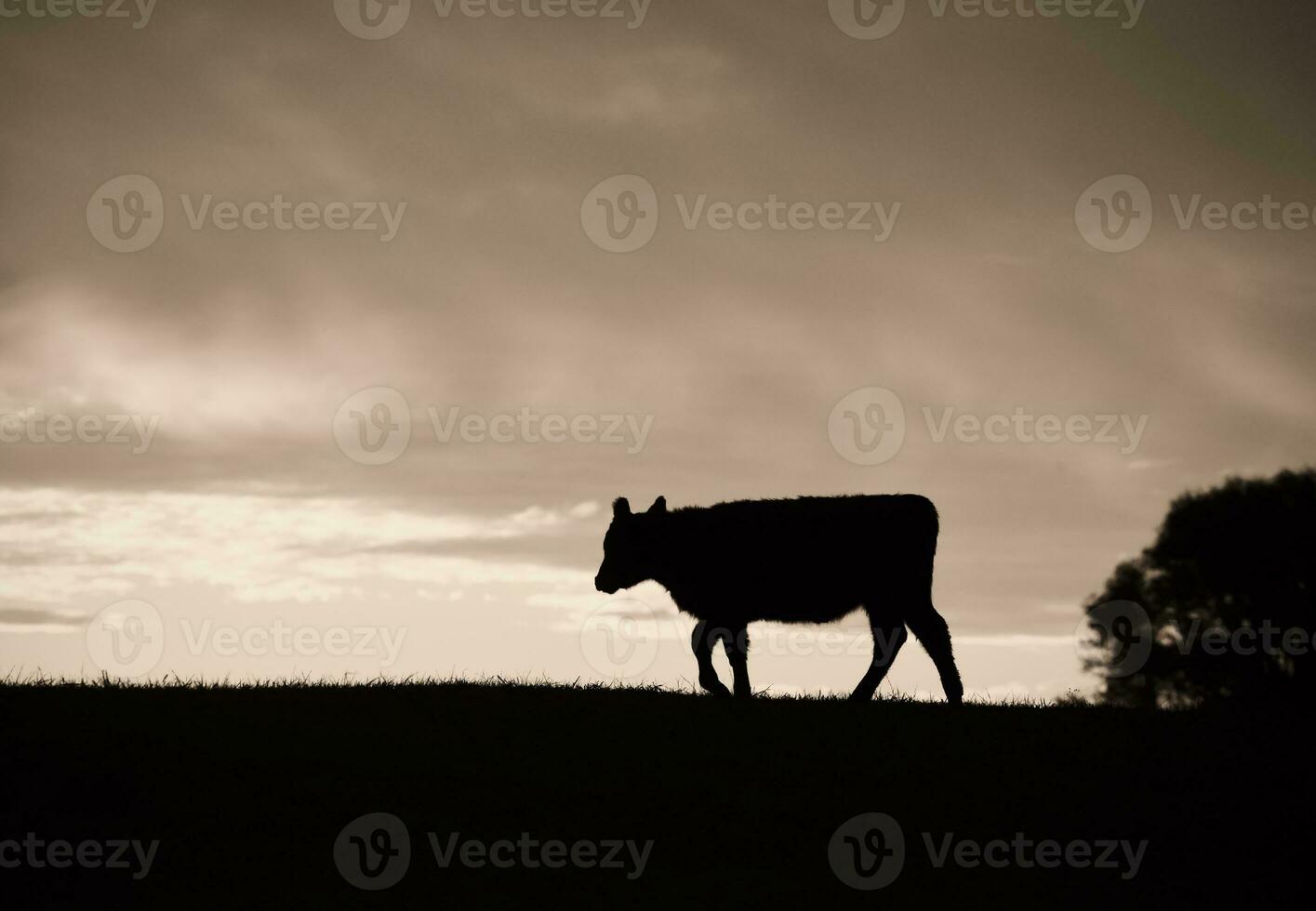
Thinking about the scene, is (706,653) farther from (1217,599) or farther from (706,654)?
(1217,599)

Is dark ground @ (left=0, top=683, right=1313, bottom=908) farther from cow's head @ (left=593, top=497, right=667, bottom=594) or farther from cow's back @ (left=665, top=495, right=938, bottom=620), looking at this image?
cow's head @ (left=593, top=497, right=667, bottom=594)

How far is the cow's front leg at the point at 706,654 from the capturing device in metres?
17.0

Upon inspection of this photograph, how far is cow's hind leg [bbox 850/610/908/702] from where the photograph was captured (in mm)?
17234

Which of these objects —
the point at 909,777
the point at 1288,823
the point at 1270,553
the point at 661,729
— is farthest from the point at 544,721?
the point at 1270,553

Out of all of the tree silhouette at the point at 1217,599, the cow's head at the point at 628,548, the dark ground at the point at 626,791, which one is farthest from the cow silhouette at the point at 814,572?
the tree silhouette at the point at 1217,599

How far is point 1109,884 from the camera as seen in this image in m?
10.4

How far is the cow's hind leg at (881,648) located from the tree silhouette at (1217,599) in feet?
77.7

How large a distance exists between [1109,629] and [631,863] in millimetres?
37422

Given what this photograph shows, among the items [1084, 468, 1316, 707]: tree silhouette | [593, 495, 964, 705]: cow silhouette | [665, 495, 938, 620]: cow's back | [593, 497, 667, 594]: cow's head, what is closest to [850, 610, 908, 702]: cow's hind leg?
[593, 495, 964, 705]: cow silhouette

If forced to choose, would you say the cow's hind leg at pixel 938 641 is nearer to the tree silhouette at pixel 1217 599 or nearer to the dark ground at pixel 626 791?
the dark ground at pixel 626 791

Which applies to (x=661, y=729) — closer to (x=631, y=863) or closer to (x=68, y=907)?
(x=631, y=863)

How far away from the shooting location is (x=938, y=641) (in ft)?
57.4

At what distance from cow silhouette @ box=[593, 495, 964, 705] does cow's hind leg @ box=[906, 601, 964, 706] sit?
0.04ft

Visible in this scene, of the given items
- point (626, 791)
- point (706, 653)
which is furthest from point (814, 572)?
point (626, 791)
